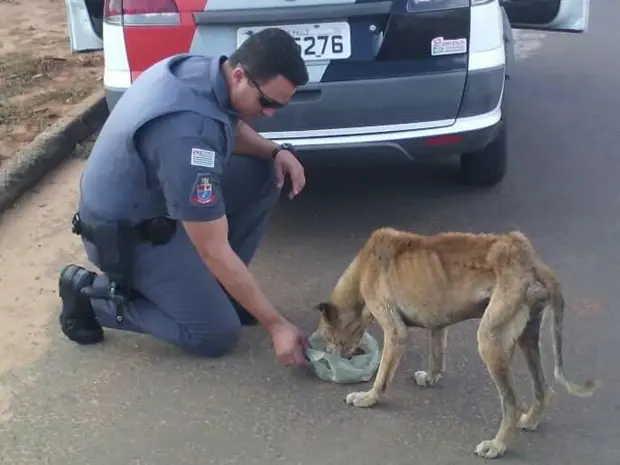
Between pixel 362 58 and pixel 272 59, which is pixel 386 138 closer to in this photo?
pixel 362 58

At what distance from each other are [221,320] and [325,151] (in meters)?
1.12

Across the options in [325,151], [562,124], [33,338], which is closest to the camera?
[33,338]

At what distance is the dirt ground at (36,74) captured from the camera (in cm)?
723

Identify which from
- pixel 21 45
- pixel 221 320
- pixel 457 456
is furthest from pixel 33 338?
pixel 21 45

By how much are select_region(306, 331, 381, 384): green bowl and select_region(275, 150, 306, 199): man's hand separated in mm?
730

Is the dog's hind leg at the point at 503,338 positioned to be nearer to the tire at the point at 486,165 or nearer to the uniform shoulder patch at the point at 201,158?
the uniform shoulder patch at the point at 201,158

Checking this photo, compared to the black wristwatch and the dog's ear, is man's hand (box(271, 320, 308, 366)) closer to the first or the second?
the dog's ear

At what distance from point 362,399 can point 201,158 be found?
1041mm

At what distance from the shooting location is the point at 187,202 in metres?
3.61

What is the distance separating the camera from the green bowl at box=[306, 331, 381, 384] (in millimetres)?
3918

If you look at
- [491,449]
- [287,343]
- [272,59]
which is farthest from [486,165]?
[491,449]

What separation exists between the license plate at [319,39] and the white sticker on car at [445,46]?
0.39 m

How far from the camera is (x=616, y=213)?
5.51 metres

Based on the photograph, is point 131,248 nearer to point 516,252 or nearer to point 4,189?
point 516,252
